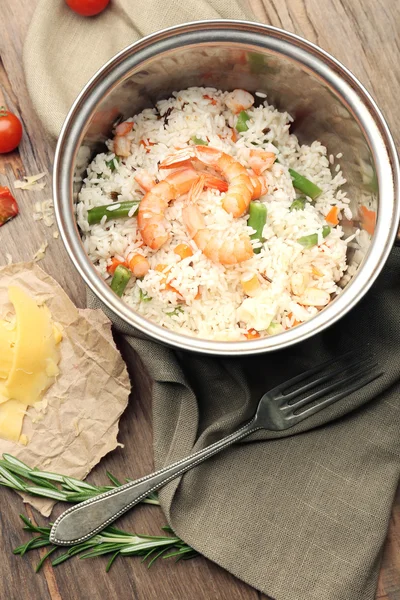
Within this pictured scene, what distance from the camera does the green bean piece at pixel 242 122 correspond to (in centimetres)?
247

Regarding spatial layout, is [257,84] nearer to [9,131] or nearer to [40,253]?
[9,131]

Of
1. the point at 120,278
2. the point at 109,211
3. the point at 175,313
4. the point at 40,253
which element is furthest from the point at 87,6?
the point at 175,313

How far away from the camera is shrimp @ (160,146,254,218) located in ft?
7.55

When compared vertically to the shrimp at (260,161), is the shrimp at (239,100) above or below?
above

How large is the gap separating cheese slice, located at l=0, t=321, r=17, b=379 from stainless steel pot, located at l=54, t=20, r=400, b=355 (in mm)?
433

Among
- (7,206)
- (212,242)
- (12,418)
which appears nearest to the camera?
(212,242)

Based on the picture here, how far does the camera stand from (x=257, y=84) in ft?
8.11

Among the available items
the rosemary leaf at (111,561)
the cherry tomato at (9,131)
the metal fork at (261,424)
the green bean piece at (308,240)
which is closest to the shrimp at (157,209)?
the green bean piece at (308,240)

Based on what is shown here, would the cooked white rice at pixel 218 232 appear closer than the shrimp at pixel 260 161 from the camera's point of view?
Yes

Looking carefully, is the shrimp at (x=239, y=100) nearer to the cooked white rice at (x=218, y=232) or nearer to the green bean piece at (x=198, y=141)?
the cooked white rice at (x=218, y=232)

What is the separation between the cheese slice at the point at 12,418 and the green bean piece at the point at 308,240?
1.25m

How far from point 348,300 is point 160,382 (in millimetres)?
799

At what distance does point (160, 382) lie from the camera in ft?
7.89

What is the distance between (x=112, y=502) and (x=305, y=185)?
1454 mm
